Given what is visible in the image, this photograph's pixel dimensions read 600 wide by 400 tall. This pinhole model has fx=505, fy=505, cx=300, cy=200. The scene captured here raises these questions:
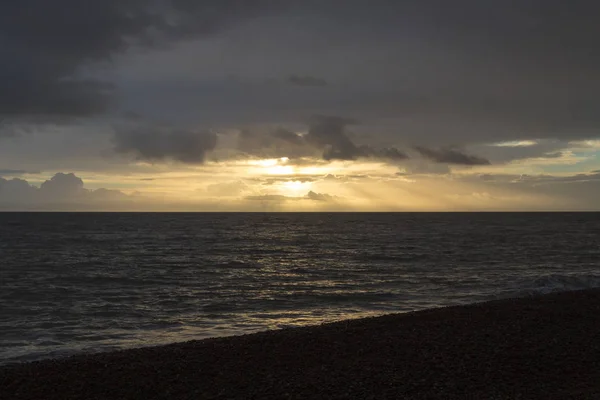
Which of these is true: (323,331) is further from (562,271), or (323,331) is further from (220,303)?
(562,271)

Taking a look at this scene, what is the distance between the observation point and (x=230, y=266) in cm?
4738

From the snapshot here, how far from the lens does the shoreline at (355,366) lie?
437 inches

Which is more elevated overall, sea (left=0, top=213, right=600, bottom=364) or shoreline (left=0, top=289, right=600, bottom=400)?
shoreline (left=0, top=289, right=600, bottom=400)

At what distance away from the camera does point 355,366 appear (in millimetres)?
12766

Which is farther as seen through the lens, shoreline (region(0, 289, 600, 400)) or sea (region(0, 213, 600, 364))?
sea (region(0, 213, 600, 364))

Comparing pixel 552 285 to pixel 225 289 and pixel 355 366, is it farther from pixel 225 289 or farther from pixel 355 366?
pixel 355 366

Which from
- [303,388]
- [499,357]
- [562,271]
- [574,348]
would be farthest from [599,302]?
[562,271]

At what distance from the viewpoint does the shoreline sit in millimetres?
11102

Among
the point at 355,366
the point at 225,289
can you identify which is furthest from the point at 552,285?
the point at 355,366

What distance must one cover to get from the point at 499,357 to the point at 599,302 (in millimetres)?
10421

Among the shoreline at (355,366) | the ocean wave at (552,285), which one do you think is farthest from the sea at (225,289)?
the shoreline at (355,366)

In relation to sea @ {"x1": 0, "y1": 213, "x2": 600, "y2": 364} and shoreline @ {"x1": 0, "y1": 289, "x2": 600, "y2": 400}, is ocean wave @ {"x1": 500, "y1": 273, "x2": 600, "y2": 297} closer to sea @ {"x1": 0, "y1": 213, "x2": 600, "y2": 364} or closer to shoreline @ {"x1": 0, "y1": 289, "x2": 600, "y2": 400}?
sea @ {"x1": 0, "y1": 213, "x2": 600, "y2": 364}

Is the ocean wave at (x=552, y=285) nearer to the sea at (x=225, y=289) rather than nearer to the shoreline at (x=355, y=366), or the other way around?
the sea at (x=225, y=289)

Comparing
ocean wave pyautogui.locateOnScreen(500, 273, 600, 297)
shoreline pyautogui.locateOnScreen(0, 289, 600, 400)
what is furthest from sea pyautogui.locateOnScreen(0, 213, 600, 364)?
shoreline pyautogui.locateOnScreen(0, 289, 600, 400)
